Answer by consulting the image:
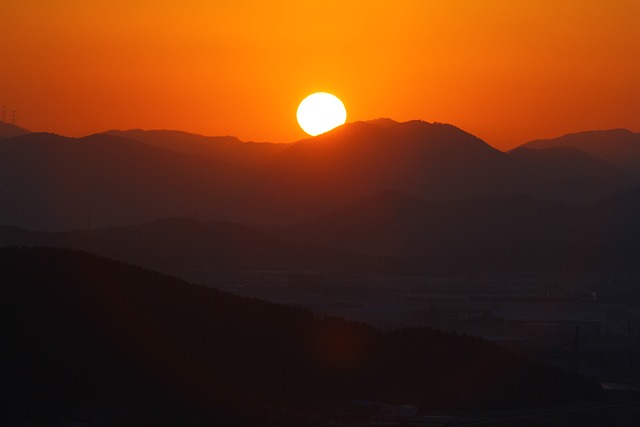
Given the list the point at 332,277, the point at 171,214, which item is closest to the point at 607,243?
the point at 332,277

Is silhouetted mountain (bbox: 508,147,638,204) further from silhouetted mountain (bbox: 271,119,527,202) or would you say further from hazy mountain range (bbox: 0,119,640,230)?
silhouetted mountain (bbox: 271,119,527,202)

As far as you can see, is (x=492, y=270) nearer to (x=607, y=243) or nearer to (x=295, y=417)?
(x=607, y=243)

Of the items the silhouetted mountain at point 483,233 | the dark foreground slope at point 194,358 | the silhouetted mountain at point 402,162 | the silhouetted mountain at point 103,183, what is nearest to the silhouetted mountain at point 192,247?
the silhouetted mountain at point 483,233

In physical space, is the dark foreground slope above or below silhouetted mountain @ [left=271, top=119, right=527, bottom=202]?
below

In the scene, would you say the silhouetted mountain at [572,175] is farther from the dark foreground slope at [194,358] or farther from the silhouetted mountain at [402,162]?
the dark foreground slope at [194,358]

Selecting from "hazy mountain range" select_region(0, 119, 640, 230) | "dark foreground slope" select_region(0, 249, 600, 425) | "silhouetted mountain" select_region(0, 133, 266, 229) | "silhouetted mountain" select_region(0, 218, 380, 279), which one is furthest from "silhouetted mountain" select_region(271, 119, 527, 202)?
"dark foreground slope" select_region(0, 249, 600, 425)

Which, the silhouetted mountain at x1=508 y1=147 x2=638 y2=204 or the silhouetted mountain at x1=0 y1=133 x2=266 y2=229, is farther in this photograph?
the silhouetted mountain at x1=508 y1=147 x2=638 y2=204

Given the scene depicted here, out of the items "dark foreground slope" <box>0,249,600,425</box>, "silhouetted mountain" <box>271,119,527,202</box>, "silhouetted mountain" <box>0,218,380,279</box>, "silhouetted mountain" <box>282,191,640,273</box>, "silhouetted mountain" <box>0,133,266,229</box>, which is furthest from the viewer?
"silhouetted mountain" <box>271,119,527,202</box>
